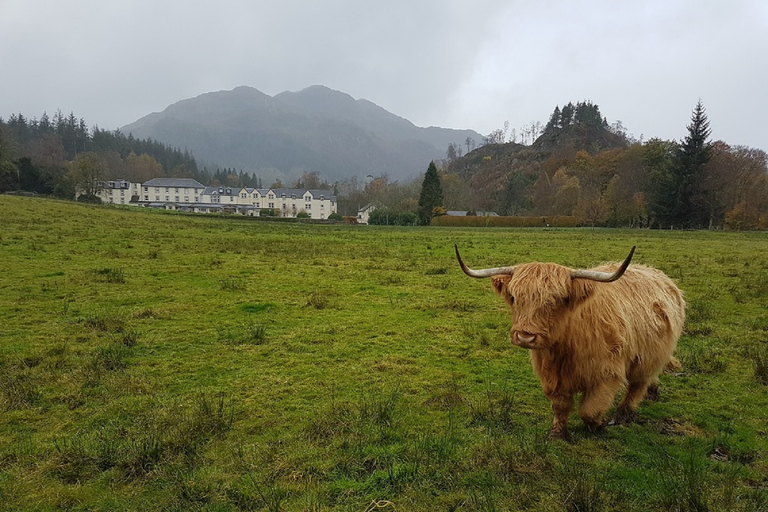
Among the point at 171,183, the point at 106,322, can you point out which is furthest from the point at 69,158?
the point at 106,322

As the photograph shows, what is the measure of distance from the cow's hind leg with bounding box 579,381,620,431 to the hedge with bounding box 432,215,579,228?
210 feet

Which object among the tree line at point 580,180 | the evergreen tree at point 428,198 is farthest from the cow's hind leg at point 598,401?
the evergreen tree at point 428,198

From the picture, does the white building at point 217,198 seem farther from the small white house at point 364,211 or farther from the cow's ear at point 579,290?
the cow's ear at point 579,290

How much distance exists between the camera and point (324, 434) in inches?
177

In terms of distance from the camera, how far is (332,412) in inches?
196

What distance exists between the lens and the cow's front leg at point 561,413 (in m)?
4.48

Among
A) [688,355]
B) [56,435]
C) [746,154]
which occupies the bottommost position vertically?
[56,435]

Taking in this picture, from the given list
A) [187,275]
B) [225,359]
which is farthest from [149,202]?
[225,359]

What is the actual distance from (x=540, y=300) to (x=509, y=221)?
70.2 m

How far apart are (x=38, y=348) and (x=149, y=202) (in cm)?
13969

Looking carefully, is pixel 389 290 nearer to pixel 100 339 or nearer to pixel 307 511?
pixel 100 339

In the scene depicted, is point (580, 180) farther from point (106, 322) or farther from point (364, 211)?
point (106, 322)

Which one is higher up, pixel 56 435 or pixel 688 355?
pixel 688 355

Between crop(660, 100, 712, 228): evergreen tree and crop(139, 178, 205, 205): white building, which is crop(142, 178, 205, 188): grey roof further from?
crop(660, 100, 712, 228): evergreen tree
